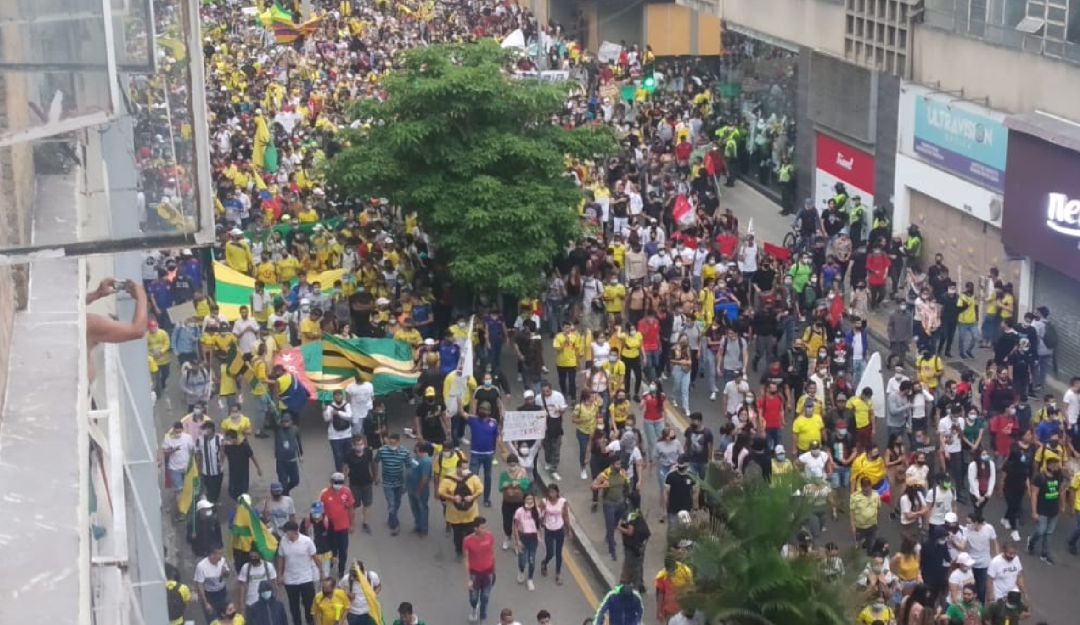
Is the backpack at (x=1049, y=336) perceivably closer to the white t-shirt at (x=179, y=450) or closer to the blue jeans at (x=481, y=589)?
the blue jeans at (x=481, y=589)

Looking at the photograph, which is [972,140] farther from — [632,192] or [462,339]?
[462,339]

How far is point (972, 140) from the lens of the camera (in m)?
25.1

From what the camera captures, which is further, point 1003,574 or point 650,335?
point 650,335

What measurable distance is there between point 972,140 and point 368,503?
11673mm

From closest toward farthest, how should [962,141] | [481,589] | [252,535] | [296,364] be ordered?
1. [481,589]
2. [252,535]
3. [296,364]
4. [962,141]

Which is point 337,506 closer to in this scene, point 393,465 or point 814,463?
point 393,465

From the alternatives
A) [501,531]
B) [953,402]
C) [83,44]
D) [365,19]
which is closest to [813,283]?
[953,402]

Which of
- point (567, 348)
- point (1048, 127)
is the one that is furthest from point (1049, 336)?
point (567, 348)

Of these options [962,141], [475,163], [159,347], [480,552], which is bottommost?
[480,552]

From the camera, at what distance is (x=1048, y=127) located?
882 inches

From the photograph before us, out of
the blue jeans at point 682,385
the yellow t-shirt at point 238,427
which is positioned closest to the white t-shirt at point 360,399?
the yellow t-shirt at point 238,427

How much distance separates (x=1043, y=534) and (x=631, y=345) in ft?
19.3

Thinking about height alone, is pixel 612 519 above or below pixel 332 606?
below

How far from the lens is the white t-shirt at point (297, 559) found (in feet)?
49.2
